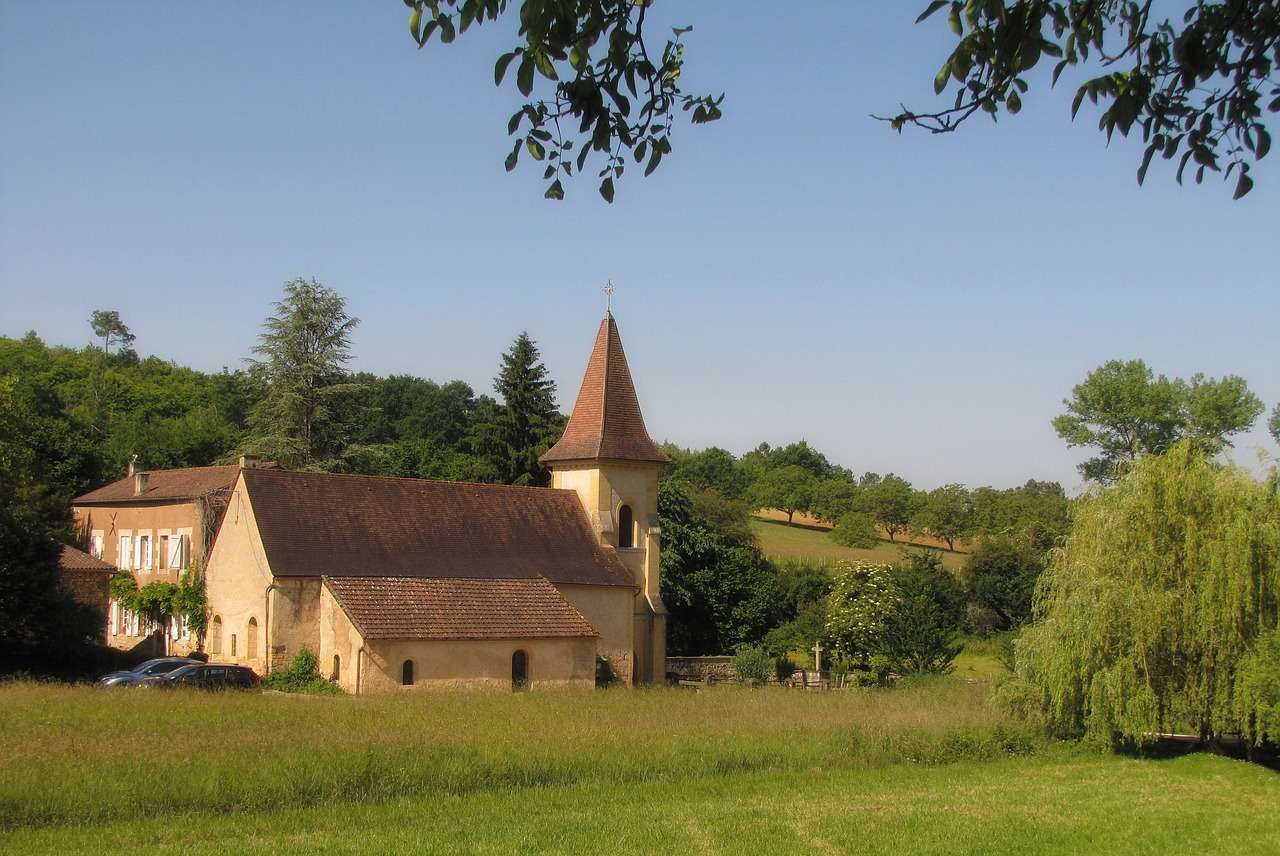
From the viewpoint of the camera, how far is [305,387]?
54250 mm

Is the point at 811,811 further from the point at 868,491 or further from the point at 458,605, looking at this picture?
the point at 868,491

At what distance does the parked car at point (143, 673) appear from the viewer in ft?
94.2

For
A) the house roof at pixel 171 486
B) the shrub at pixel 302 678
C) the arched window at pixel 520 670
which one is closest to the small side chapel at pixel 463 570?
the arched window at pixel 520 670

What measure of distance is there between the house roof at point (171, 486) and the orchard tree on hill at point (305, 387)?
5714 millimetres

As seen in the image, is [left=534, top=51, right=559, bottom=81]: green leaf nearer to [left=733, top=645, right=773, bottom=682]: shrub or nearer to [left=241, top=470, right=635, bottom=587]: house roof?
[left=241, top=470, right=635, bottom=587]: house roof

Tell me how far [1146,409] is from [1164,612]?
4051cm

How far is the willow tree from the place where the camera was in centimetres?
2345

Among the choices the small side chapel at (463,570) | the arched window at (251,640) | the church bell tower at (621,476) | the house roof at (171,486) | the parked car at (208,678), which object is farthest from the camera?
the house roof at (171,486)

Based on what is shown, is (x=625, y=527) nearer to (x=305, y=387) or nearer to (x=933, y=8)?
(x=305, y=387)

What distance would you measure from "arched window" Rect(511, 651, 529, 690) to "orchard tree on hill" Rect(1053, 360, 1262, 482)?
126 ft

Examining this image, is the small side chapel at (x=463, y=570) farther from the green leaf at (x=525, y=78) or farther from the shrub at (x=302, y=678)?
→ the green leaf at (x=525, y=78)

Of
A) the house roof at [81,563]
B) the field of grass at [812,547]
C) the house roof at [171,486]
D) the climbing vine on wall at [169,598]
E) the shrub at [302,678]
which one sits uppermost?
the house roof at [171,486]

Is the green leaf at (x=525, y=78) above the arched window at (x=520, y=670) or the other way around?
above

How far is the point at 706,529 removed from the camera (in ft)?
163
